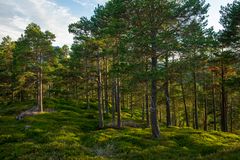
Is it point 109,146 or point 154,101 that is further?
point 154,101

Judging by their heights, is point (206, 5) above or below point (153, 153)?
above

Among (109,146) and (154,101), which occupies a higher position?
(154,101)

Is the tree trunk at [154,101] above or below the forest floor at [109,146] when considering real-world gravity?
above

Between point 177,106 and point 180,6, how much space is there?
30.0m

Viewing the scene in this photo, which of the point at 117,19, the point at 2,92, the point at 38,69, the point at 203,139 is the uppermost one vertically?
the point at 117,19

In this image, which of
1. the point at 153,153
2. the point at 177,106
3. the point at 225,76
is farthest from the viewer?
the point at 177,106

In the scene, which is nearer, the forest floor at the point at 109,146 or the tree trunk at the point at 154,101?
the forest floor at the point at 109,146

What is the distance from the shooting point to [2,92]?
59.1 metres

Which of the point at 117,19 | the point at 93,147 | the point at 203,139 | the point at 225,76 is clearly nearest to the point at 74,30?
the point at 117,19

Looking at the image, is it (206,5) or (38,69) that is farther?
(38,69)

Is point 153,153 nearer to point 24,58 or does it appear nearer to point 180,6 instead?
point 180,6

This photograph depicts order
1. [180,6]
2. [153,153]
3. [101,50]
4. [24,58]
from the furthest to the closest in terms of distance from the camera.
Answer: [24,58] < [101,50] < [180,6] < [153,153]

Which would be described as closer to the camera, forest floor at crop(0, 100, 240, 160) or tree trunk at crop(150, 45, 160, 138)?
forest floor at crop(0, 100, 240, 160)

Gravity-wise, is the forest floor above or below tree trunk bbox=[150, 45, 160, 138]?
below
